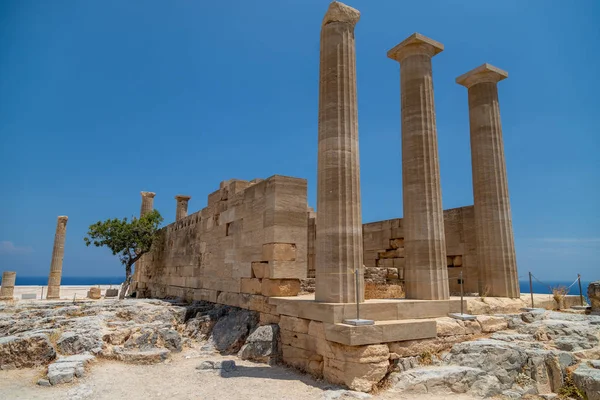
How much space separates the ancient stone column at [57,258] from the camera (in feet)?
89.9

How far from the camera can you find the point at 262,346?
8711 millimetres

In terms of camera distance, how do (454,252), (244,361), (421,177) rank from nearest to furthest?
1. (244,361)
2. (421,177)
3. (454,252)

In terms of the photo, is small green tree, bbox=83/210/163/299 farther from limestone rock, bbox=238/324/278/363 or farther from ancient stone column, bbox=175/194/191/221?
limestone rock, bbox=238/324/278/363

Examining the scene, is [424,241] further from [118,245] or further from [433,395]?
[118,245]

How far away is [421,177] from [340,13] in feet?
13.9

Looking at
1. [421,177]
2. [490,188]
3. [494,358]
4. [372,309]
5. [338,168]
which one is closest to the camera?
[494,358]

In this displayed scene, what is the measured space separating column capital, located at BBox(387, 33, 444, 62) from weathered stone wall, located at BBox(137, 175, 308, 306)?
433 cm

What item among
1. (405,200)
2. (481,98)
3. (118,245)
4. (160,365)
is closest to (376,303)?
(405,200)

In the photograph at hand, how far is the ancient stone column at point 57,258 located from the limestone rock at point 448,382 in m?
27.9

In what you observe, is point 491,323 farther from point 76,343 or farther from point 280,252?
point 76,343

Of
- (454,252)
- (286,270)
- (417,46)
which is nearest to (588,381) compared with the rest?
(286,270)

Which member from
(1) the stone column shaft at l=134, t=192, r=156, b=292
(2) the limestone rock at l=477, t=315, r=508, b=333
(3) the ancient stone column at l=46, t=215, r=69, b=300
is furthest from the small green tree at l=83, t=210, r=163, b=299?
(2) the limestone rock at l=477, t=315, r=508, b=333

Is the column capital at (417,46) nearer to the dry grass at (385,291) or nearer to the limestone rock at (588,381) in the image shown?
the dry grass at (385,291)

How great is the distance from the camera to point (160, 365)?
27.5ft
